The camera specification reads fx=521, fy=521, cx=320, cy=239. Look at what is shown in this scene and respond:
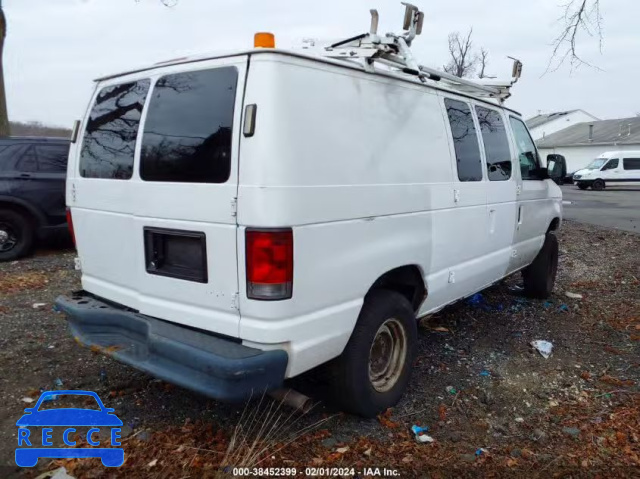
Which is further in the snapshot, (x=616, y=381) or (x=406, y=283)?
(x=616, y=381)

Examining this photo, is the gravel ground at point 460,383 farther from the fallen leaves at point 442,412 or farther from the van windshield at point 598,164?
the van windshield at point 598,164

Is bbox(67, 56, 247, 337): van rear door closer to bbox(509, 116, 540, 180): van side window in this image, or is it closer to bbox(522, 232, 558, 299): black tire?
bbox(509, 116, 540, 180): van side window

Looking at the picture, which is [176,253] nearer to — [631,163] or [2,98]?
[2,98]

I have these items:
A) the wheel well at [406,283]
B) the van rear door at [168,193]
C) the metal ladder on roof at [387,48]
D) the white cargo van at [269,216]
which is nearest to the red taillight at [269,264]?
the white cargo van at [269,216]

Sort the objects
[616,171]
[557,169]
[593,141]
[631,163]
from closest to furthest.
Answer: [557,169] → [616,171] → [631,163] → [593,141]

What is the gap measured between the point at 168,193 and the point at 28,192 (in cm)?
591

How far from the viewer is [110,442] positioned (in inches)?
122

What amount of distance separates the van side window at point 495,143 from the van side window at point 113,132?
9.22ft

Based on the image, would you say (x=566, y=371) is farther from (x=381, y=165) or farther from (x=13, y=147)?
(x=13, y=147)

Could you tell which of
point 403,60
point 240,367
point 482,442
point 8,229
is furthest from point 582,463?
point 8,229

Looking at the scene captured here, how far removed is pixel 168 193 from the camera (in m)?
2.90

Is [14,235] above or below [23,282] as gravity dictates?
above

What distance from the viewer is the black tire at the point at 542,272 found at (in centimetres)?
605

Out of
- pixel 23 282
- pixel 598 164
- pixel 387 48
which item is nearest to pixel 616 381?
pixel 387 48
